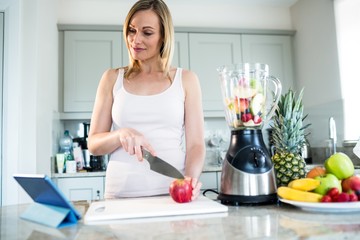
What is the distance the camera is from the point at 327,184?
775 mm

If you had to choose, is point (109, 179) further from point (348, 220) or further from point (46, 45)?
point (46, 45)

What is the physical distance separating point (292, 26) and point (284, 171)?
2655 mm

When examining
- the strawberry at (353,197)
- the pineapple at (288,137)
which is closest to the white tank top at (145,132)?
the pineapple at (288,137)

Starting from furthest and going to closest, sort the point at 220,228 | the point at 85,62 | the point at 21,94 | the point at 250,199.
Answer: the point at 85,62
the point at 21,94
the point at 250,199
the point at 220,228

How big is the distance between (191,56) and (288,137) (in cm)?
201

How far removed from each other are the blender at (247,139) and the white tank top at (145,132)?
254 millimetres

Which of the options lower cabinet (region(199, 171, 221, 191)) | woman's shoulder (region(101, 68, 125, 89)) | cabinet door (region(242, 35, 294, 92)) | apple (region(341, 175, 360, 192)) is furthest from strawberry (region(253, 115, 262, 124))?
cabinet door (region(242, 35, 294, 92))

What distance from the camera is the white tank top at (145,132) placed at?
3.58ft

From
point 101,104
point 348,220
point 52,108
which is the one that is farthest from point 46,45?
point 348,220

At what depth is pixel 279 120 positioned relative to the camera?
1034 millimetres

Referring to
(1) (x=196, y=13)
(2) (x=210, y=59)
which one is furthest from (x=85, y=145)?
(1) (x=196, y=13)

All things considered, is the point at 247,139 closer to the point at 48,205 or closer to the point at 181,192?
the point at 181,192

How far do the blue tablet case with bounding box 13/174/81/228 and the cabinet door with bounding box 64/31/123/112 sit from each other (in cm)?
209

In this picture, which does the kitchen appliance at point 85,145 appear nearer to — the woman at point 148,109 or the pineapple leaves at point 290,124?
the woman at point 148,109
